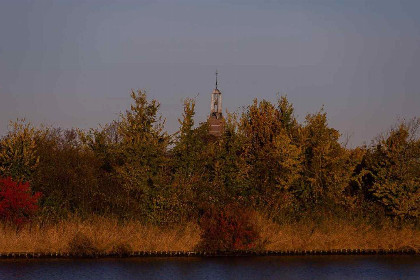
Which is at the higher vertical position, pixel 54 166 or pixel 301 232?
pixel 54 166

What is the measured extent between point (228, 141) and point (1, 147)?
1158cm

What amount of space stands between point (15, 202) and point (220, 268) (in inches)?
380

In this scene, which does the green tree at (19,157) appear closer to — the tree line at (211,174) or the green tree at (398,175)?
the tree line at (211,174)

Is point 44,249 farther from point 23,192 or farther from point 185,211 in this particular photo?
point 185,211

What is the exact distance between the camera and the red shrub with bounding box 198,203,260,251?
98.8ft

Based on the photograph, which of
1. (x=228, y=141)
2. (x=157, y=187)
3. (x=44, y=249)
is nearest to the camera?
(x=44, y=249)

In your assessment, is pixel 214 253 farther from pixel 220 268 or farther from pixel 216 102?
pixel 216 102

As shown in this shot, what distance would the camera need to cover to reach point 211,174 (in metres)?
35.1

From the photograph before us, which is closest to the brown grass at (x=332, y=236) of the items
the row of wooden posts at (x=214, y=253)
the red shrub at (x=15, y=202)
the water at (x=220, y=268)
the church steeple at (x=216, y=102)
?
the row of wooden posts at (x=214, y=253)

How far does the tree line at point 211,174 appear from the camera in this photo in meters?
33.1

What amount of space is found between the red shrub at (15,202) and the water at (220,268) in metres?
3.19

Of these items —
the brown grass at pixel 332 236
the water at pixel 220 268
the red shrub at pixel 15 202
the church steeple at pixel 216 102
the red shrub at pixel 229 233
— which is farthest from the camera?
the church steeple at pixel 216 102

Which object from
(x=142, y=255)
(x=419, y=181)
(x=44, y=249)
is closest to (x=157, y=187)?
(x=142, y=255)

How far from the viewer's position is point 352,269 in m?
27.3
